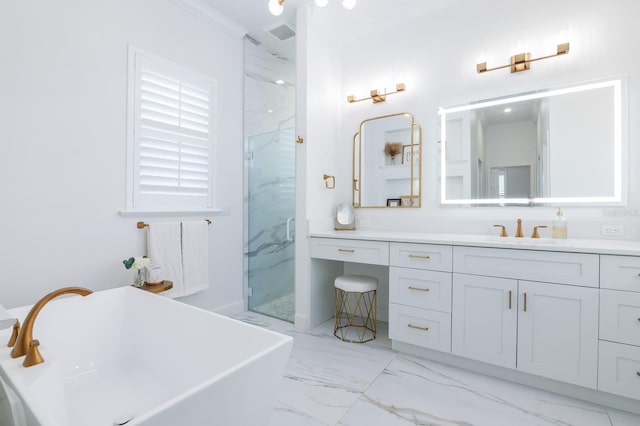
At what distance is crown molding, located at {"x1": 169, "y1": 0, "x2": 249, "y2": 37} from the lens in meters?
2.64

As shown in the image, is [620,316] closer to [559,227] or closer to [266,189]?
[559,227]

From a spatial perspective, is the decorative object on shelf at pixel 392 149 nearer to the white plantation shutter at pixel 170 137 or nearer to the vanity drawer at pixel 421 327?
the vanity drawer at pixel 421 327

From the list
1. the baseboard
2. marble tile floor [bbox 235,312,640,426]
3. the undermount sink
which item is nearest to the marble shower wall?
the baseboard

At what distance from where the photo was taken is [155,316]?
5.55 ft

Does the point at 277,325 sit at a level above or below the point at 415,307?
below

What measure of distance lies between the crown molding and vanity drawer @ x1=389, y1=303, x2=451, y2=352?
2.92 metres

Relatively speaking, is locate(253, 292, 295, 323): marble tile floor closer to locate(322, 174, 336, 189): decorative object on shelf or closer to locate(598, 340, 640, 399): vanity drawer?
locate(322, 174, 336, 189): decorative object on shelf

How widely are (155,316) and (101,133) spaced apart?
4.43 ft

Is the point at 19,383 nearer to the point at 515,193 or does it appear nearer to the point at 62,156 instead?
the point at 62,156

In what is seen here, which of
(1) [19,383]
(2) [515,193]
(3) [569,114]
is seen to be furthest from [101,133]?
(3) [569,114]

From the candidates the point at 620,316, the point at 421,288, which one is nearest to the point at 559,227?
the point at 620,316

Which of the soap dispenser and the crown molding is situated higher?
the crown molding

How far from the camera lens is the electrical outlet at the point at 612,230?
6.61 feet

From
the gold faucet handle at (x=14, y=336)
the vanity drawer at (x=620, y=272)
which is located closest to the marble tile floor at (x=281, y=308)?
the gold faucet handle at (x=14, y=336)
